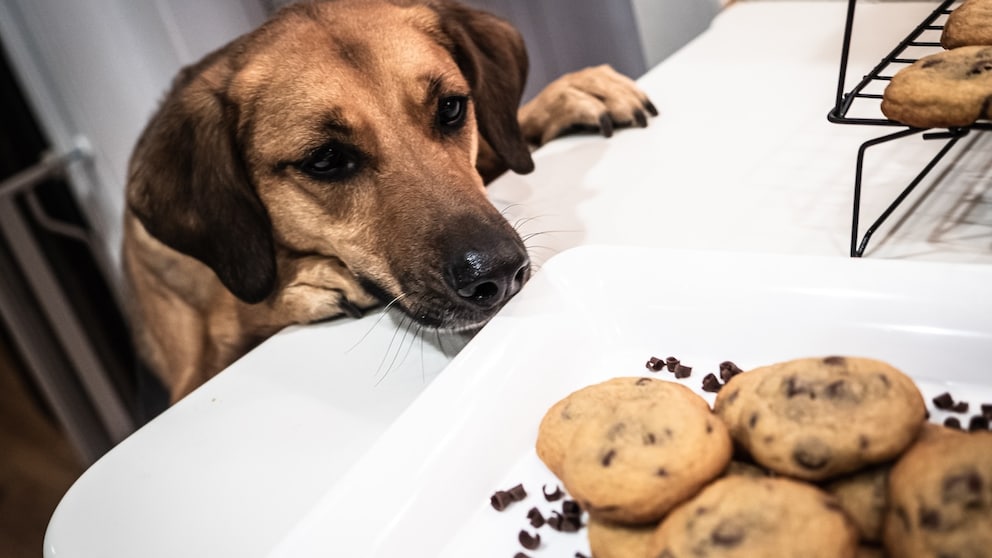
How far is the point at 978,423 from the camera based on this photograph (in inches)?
28.1

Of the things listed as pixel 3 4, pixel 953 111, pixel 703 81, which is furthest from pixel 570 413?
pixel 3 4

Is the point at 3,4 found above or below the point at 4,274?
above

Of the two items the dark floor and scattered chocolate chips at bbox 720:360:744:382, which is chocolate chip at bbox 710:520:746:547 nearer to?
scattered chocolate chips at bbox 720:360:744:382

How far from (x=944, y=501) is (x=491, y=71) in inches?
43.7

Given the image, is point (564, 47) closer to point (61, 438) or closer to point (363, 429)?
point (363, 429)

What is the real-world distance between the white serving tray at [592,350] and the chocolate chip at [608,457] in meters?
0.10

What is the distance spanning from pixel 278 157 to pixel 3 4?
84 centimetres

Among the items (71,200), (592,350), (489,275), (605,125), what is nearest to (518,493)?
(592,350)

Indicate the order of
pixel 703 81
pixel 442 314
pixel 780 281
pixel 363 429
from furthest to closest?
pixel 703 81 → pixel 442 314 → pixel 363 429 → pixel 780 281

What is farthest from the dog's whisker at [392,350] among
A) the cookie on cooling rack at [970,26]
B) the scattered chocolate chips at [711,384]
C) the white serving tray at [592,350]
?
the cookie on cooling rack at [970,26]

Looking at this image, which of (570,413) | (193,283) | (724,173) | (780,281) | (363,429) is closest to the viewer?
(570,413)

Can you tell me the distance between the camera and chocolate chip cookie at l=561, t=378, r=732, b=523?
0.67 metres

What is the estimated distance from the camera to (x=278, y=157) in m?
1.25

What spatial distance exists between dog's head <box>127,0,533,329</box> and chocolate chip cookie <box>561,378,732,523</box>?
16.5 inches
